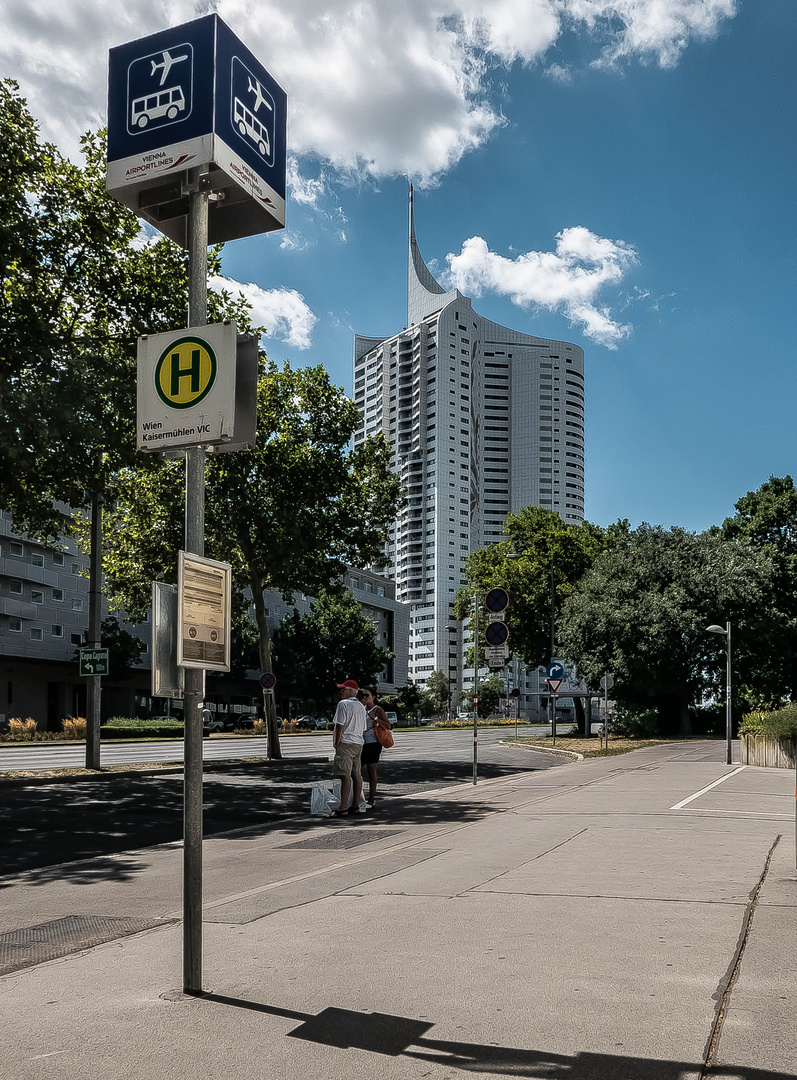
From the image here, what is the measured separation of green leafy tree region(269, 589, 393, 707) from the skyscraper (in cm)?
9316

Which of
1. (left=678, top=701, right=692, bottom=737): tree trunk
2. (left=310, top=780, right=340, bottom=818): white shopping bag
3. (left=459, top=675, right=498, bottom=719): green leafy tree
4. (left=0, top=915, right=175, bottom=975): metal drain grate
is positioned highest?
(left=0, top=915, right=175, bottom=975): metal drain grate

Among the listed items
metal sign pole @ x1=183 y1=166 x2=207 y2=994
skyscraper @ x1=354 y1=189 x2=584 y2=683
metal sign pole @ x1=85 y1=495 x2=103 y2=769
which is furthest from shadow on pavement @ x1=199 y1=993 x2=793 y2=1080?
skyscraper @ x1=354 y1=189 x2=584 y2=683

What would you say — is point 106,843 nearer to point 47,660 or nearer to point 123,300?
point 123,300

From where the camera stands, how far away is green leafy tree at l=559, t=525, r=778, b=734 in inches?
1850

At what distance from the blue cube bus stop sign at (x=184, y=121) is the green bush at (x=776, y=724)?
23.1m

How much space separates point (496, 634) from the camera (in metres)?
18.6

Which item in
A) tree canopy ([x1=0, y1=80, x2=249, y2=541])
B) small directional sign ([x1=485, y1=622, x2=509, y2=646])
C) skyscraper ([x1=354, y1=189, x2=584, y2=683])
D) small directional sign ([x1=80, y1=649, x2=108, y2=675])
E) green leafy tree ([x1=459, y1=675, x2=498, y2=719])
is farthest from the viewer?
skyscraper ([x1=354, y1=189, x2=584, y2=683])

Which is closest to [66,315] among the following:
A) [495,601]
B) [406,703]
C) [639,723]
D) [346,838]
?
[495,601]

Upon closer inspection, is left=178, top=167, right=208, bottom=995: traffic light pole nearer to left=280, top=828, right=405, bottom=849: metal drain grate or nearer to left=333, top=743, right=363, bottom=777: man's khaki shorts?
left=280, top=828, right=405, bottom=849: metal drain grate

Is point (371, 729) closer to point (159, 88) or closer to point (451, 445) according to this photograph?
point (159, 88)

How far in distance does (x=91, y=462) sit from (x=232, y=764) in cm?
1057

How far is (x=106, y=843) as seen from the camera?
11094mm

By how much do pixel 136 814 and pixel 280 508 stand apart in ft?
49.4

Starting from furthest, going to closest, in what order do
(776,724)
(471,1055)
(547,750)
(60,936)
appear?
(547,750)
(776,724)
(60,936)
(471,1055)
